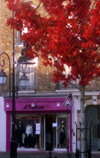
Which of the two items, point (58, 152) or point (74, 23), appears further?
point (58, 152)

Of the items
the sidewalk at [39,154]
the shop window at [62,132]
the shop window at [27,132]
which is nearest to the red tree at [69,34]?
the sidewalk at [39,154]

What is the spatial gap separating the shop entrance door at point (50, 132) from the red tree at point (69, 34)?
11966 mm

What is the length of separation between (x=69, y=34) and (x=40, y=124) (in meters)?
13.3

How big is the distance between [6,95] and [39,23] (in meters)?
13.1

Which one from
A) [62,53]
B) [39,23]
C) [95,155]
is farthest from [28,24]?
[95,155]

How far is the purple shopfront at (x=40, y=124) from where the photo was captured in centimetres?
2791

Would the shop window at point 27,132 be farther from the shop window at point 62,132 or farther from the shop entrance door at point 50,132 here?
the shop window at point 62,132

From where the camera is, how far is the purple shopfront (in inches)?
1099

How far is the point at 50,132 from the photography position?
92.7ft

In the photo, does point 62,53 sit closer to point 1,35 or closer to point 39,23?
point 39,23

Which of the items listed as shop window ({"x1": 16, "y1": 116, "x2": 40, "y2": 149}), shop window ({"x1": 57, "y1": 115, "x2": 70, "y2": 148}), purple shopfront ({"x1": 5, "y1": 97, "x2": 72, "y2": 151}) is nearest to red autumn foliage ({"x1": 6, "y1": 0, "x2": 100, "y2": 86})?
purple shopfront ({"x1": 5, "y1": 97, "x2": 72, "y2": 151})

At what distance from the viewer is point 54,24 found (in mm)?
16219

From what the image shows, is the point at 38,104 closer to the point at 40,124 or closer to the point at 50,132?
the point at 40,124

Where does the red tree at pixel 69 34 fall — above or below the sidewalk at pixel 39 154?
above
